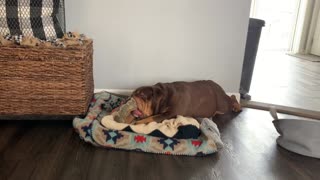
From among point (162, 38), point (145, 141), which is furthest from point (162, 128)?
point (162, 38)

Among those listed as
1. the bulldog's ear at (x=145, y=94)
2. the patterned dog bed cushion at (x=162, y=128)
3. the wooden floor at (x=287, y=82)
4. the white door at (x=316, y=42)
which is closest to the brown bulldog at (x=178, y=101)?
the bulldog's ear at (x=145, y=94)

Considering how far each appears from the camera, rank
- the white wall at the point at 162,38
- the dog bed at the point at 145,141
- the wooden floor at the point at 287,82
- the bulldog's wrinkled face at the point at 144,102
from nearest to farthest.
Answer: the dog bed at the point at 145,141 → the bulldog's wrinkled face at the point at 144,102 → the white wall at the point at 162,38 → the wooden floor at the point at 287,82

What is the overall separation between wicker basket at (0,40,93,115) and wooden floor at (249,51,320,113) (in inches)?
57.7

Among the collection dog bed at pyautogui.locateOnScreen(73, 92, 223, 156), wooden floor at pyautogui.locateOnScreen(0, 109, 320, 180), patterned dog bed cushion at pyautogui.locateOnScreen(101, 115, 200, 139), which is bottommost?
wooden floor at pyautogui.locateOnScreen(0, 109, 320, 180)

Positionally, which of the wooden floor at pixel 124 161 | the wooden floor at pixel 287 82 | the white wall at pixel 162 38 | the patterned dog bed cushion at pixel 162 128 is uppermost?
the white wall at pixel 162 38

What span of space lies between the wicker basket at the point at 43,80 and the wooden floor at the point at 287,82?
4.81 feet

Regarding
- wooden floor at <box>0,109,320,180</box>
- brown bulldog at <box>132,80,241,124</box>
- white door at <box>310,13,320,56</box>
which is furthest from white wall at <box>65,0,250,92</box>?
white door at <box>310,13,320,56</box>

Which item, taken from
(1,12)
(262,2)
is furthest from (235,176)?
(262,2)

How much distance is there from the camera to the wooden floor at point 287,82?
240 cm

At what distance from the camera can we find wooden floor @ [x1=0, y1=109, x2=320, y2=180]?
1.25 m

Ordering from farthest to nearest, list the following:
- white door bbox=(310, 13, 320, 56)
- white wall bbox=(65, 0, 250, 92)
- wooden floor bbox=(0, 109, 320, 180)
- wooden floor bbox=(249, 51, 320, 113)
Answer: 1. white door bbox=(310, 13, 320, 56)
2. wooden floor bbox=(249, 51, 320, 113)
3. white wall bbox=(65, 0, 250, 92)
4. wooden floor bbox=(0, 109, 320, 180)

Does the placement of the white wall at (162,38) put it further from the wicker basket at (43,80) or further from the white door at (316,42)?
the white door at (316,42)

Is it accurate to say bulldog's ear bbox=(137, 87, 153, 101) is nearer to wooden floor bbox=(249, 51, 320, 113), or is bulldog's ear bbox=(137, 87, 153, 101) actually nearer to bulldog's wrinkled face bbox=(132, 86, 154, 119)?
bulldog's wrinkled face bbox=(132, 86, 154, 119)

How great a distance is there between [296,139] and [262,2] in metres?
4.12
